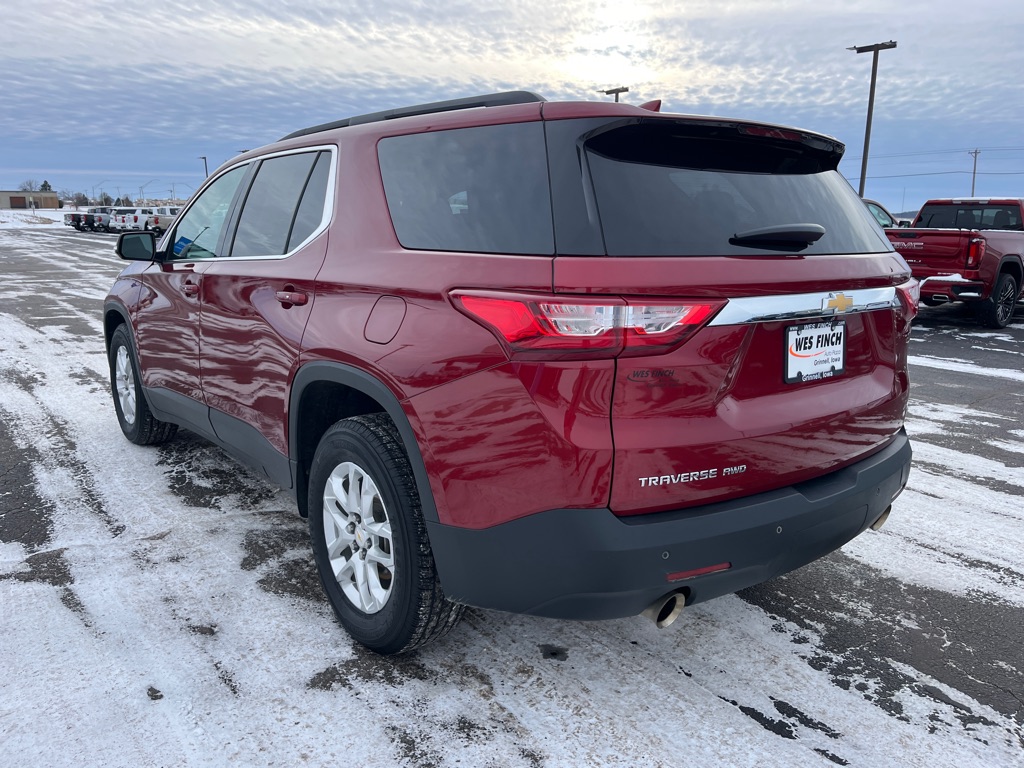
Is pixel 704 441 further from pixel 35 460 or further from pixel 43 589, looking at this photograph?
pixel 35 460

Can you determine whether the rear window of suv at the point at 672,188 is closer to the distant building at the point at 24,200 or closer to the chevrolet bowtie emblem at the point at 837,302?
the chevrolet bowtie emblem at the point at 837,302

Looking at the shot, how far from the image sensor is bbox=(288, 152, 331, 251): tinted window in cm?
310

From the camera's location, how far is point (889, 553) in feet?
12.0

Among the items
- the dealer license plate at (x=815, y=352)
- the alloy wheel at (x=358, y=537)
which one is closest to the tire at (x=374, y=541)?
the alloy wheel at (x=358, y=537)

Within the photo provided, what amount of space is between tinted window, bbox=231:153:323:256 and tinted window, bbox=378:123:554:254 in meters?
0.62

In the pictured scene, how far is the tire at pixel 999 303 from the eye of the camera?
36.9 ft

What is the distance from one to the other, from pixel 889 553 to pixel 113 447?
15.2 ft

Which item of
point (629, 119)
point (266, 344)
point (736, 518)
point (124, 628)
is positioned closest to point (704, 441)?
point (736, 518)

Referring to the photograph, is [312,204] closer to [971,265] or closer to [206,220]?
[206,220]

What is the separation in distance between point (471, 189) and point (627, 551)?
1.20 meters

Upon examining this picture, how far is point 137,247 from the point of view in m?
4.56

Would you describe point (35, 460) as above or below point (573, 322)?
below

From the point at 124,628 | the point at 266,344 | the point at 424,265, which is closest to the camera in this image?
the point at 424,265

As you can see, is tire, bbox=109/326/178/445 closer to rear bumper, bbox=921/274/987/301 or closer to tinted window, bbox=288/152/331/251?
tinted window, bbox=288/152/331/251
